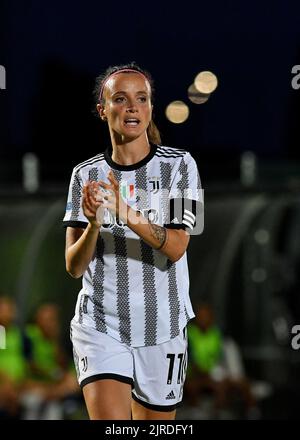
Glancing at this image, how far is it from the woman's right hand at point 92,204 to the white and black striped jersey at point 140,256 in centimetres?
15

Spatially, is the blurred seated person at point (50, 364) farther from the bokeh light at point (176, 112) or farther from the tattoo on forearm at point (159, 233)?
the tattoo on forearm at point (159, 233)

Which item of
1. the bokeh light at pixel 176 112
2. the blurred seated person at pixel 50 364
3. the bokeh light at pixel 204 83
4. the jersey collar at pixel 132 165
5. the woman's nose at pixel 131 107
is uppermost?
the bokeh light at pixel 204 83

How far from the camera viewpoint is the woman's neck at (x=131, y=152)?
3.10m

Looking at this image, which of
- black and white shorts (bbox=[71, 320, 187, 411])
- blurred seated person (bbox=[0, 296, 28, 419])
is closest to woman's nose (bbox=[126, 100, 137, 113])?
black and white shorts (bbox=[71, 320, 187, 411])

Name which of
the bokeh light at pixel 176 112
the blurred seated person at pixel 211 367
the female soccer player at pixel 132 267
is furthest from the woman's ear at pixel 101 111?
the blurred seated person at pixel 211 367

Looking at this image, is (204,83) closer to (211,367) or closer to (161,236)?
(161,236)

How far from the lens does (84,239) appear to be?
2.99 m

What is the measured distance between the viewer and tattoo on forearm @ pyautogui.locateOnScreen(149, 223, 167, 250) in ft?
9.66

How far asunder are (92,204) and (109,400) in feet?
2.02

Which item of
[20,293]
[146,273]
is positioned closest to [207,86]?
[146,273]

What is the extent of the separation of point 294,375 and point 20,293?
2579mm

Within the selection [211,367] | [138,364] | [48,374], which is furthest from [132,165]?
[211,367]

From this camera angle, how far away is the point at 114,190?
288cm

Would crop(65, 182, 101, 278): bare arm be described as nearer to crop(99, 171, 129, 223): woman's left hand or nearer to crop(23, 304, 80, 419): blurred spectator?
crop(99, 171, 129, 223): woman's left hand
